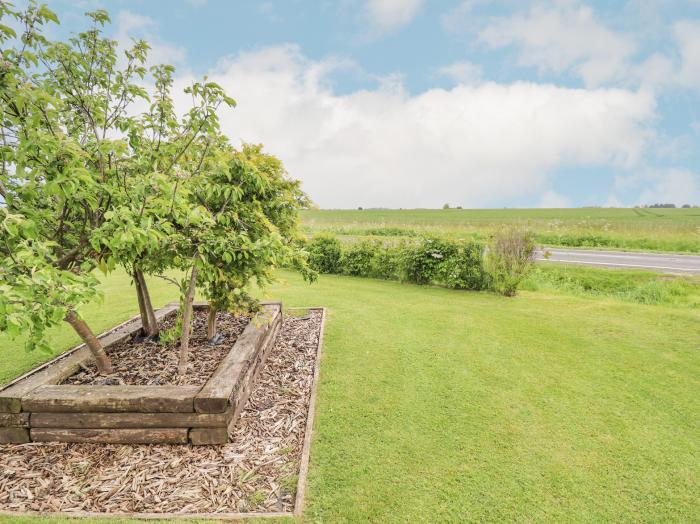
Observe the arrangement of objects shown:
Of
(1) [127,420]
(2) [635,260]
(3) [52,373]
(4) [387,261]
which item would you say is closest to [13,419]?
(3) [52,373]

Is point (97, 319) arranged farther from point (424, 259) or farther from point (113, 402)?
point (424, 259)

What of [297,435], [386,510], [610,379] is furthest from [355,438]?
[610,379]

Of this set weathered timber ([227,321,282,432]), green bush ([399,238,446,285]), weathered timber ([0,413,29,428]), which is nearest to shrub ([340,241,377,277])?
green bush ([399,238,446,285])

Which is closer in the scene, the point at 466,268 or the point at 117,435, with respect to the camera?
the point at 117,435

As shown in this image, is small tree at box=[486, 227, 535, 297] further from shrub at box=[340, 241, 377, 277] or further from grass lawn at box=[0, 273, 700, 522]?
shrub at box=[340, 241, 377, 277]

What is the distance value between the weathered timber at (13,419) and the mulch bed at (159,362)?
703mm

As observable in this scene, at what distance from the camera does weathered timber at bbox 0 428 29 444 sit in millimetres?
3676

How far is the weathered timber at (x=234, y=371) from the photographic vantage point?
11.8 feet

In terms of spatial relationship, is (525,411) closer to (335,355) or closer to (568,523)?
(568,523)

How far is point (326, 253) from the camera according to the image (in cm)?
1358

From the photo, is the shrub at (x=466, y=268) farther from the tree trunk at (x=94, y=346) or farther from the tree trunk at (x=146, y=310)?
the tree trunk at (x=94, y=346)

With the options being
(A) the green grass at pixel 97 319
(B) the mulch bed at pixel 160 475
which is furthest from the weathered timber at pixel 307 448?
(A) the green grass at pixel 97 319

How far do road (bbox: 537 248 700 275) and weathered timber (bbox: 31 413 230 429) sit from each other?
13146 millimetres

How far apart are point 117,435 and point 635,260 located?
20681 mm
